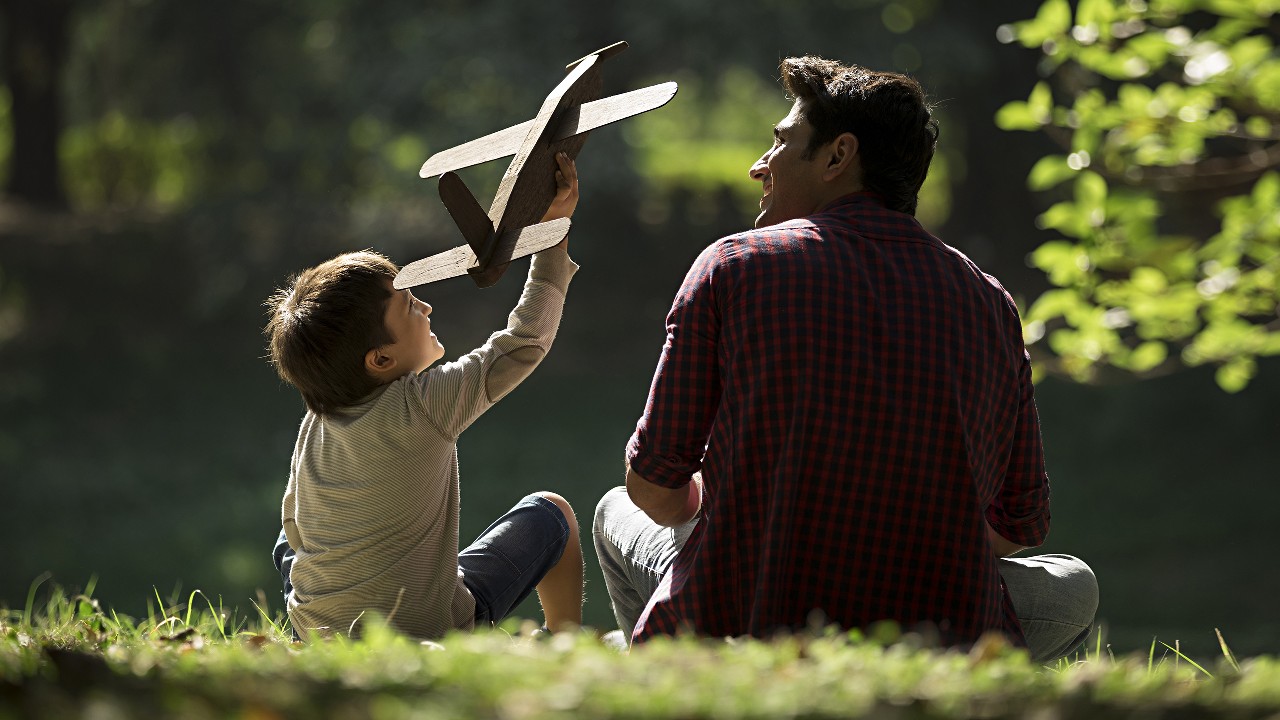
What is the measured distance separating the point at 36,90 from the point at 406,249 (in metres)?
5.32

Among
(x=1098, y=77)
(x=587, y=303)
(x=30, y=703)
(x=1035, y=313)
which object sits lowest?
(x=587, y=303)

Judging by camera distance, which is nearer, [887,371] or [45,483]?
[887,371]

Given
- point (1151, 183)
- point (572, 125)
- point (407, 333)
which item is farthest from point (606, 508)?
point (1151, 183)

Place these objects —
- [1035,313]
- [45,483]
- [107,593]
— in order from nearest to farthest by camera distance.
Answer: [1035,313] < [107,593] < [45,483]

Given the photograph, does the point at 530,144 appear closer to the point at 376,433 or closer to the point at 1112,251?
the point at 376,433

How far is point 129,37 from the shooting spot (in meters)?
14.0

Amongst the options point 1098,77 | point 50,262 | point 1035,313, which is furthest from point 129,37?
point 1035,313

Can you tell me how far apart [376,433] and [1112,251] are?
2184 mm

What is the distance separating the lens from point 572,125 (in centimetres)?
288

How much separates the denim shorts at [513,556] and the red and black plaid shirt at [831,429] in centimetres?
70

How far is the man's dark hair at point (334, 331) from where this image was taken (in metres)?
2.83

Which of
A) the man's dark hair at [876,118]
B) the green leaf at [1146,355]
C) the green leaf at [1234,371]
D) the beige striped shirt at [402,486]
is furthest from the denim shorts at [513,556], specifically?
the green leaf at [1234,371]

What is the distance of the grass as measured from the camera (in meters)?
1.58

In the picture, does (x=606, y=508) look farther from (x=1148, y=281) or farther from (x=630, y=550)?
(x=1148, y=281)
